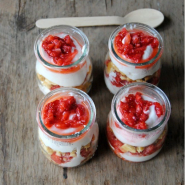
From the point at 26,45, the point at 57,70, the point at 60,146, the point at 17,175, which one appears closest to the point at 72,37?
the point at 57,70

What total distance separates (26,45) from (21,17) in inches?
7.1

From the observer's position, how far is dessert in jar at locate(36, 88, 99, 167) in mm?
1401

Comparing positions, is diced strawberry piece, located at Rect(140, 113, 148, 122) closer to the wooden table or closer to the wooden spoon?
the wooden table

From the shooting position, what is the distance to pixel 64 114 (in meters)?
1.42

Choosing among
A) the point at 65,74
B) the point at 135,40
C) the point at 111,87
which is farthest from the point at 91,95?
the point at 135,40

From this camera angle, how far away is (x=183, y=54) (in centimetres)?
186

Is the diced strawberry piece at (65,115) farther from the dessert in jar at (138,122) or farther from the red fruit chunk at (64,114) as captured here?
the dessert in jar at (138,122)

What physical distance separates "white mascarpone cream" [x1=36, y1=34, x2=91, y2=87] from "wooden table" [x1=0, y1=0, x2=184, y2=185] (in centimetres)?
17

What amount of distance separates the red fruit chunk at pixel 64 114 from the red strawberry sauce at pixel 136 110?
0.14 m

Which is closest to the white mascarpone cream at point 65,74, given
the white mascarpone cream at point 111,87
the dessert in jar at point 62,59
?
the dessert in jar at point 62,59

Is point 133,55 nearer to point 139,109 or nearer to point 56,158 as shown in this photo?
point 139,109

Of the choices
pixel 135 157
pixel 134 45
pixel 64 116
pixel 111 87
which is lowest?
pixel 135 157

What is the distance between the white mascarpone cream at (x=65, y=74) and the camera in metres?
1.56

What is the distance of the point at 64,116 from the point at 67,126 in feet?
0.13
